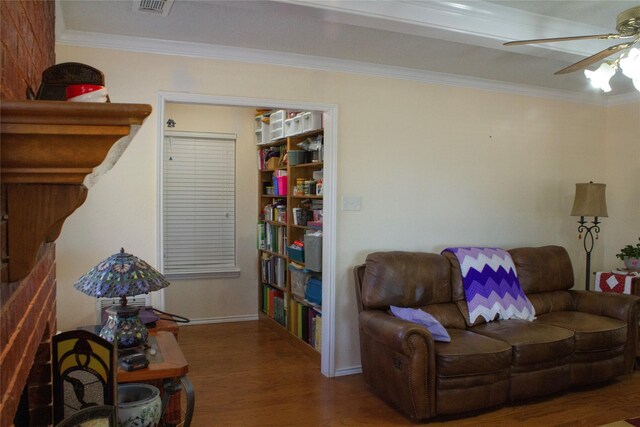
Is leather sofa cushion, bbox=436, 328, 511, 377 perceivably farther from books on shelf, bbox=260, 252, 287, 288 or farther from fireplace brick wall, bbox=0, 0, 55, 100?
fireplace brick wall, bbox=0, 0, 55, 100

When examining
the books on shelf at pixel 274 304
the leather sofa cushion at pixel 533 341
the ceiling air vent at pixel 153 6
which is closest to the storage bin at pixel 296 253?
the books on shelf at pixel 274 304

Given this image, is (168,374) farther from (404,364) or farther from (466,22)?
(466,22)

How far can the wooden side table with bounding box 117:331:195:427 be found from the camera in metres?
2.07

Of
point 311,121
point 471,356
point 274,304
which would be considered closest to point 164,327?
point 471,356

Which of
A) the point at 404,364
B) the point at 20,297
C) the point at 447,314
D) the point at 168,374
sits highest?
the point at 20,297

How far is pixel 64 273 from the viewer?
3.12 meters

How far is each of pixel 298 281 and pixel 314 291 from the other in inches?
17.0

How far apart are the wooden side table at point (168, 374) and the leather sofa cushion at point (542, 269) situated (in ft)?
9.66

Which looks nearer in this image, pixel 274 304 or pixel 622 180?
pixel 622 180

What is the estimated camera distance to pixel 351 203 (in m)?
3.96

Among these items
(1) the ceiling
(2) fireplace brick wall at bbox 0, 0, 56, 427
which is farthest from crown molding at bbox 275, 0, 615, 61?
(2) fireplace brick wall at bbox 0, 0, 56, 427

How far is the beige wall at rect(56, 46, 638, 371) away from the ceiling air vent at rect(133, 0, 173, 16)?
60 cm

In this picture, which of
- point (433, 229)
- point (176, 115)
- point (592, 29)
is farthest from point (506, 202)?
point (176, 115)

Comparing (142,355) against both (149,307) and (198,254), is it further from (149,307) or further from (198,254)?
(198,254)
